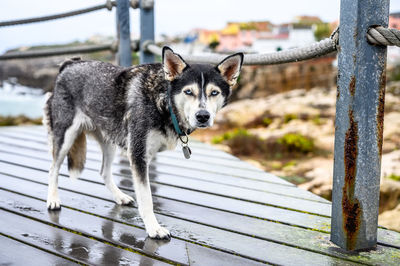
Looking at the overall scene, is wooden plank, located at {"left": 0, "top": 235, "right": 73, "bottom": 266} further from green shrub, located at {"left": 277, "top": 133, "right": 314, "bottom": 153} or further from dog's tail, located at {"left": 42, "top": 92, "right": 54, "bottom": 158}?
green shrub, located at {"left": 277, "top": 133, "right": 314, "bottom": 153}

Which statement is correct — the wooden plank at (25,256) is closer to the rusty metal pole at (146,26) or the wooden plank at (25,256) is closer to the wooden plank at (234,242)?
the wooden plank at (234,242)

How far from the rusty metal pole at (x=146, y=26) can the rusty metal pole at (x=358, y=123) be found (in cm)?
281

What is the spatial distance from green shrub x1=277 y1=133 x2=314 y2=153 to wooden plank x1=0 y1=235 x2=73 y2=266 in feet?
22.4

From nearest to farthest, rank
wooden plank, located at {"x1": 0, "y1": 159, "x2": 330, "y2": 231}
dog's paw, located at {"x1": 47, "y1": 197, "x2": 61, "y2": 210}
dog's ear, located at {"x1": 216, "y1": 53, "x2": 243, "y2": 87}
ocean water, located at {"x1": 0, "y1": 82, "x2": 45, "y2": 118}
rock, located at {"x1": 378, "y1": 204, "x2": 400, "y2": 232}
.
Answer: dog's ear, located at {"x1": 216, "y1": 53, "x2": 243, "y2": 87}
wooden plank, located at {"x1": 0, "y1": 159, "x2": 330, "y2": 231}
dog's paw, located at {"x1": 47, "y1": 197, "x2": 61, "y2": 210}
rock, located at {"x1": 378, "y1": 204, "x2": 400, "y2": 232}
ocean water, located at {"x1": 0, "y1": 82, "x2": 45, "y2": 118}

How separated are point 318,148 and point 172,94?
6.61 m

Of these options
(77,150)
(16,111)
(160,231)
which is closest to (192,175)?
(77,150)

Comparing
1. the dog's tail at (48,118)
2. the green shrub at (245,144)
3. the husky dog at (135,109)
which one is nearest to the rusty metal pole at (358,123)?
the husky dog at (135,109)

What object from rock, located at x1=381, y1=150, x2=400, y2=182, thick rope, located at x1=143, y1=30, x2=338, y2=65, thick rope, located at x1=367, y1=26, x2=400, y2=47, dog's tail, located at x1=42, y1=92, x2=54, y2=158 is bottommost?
rock, located at x1=381, y1=150, x2=400, y2=182

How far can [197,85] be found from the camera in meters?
2.51

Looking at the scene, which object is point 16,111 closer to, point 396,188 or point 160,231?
point 396,188

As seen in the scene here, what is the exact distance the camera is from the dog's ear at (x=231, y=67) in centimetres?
257

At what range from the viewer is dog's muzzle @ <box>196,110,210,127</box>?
7.91 feet

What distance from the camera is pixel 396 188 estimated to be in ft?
17.5

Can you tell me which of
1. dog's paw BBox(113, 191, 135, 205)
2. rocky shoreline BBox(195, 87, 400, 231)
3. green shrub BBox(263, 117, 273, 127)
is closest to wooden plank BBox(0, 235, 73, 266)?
dog's paw BBox(113, 191, 135, 205)
